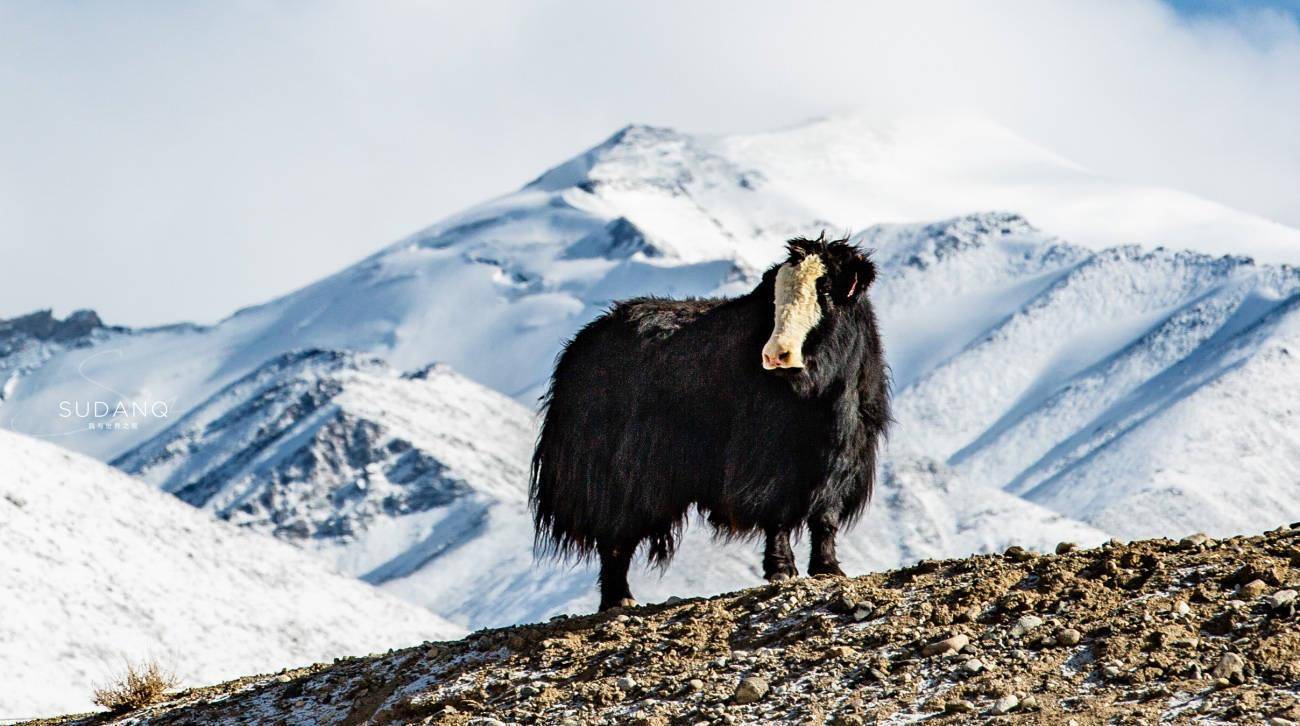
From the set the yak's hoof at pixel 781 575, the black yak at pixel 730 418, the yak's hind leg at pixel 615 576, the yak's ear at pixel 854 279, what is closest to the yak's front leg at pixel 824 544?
the black yak at pixel 730 418

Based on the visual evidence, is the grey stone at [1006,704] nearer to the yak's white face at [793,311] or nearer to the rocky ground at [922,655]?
the rocky ground at [922,655]

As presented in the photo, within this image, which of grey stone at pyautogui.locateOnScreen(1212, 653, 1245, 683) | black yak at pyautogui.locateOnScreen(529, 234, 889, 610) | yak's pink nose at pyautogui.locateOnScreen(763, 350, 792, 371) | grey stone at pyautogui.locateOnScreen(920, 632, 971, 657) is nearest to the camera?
grey stone at pyautogui.locateOnScreen(1212, 653, 1245, 683)

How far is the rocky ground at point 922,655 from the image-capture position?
9.05 m

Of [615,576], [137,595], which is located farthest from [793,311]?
[137,595]

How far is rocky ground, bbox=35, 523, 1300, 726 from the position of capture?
9047 millimetres

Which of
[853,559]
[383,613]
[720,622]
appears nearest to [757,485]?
[720,622]

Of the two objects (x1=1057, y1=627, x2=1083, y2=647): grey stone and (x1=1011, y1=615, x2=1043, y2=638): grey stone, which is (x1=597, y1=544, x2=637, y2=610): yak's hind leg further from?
(x1=1057, y1=627, x2=1083, y2=647): grey stone

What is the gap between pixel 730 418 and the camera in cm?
1293

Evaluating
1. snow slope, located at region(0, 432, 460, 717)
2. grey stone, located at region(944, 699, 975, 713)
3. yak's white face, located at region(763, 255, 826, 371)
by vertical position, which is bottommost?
snow slope, located at region(0, 432, 460, 717)

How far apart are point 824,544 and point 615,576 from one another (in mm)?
1660

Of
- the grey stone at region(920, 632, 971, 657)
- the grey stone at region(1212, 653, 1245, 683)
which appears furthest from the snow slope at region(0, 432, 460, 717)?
the grey stone at region(1212, 653, 1245, 683)

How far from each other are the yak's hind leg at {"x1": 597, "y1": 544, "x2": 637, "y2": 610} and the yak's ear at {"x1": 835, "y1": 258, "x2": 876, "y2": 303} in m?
2.40

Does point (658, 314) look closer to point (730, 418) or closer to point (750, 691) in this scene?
point (730, 418)

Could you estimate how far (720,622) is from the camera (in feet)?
37.0
